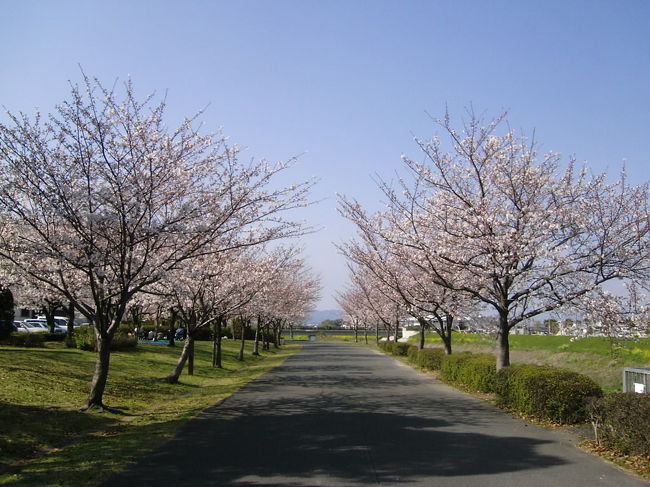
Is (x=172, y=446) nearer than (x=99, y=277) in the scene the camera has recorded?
Yes

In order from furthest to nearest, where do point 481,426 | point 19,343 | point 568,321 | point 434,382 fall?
point 19,343 → point 434,382 → point 568,321 → point 481,426

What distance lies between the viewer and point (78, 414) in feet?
36.4

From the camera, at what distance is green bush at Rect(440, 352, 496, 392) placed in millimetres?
15734

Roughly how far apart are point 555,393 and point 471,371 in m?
6.30

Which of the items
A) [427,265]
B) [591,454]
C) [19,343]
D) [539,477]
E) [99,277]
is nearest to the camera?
[539,477]

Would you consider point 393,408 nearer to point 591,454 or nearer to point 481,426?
point 481,426

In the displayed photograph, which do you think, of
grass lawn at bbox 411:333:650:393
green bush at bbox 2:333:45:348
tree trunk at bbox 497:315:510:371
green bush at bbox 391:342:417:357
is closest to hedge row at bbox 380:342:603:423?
tree trunk at bbox 497:315:510:371

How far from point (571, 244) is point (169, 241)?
29.7 feet

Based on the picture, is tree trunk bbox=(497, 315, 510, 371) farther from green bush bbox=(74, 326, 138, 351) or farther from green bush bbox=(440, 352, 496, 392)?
green bush bbox=(74, 326, 138, 351)

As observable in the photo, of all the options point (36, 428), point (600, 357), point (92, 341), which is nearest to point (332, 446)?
point (36, 428)

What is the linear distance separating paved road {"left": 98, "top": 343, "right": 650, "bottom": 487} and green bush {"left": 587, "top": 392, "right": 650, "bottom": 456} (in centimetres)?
51

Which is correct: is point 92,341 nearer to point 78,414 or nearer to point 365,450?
point 78,414

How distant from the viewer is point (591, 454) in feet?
27.2

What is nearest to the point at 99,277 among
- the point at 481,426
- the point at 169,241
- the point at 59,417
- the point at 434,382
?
the point at 169,241
